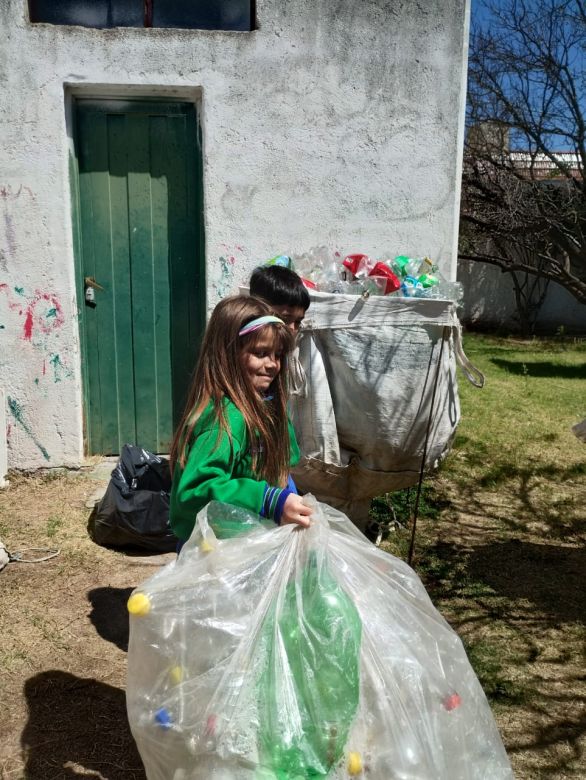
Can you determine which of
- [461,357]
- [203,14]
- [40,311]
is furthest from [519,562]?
[203,14]

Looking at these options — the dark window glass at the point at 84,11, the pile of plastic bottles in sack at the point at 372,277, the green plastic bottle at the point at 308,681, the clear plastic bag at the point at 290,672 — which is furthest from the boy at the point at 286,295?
the dark window glass at the point at 84,11

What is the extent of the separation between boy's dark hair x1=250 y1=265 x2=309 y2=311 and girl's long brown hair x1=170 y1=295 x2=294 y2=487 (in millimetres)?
945

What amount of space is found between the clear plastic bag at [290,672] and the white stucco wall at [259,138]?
2.98 m

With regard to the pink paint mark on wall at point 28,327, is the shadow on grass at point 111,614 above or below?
below

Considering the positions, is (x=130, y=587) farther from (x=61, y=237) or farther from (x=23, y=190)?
(x=23, y=190)

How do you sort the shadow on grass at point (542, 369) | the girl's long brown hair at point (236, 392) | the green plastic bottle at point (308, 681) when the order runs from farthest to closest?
the shadow on grass at point (542, 369), the girl's long brown hair at point (236, 392), the green plastic bottle at point (308, 681)

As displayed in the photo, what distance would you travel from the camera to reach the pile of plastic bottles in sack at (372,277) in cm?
342

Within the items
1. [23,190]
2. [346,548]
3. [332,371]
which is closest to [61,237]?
[23,190]

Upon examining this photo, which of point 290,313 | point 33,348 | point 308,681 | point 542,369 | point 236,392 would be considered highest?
point 290,313

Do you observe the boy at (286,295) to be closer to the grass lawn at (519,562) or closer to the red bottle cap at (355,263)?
the red bottle cap at (355,263)

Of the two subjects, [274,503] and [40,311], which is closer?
[274,503]

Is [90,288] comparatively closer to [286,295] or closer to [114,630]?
[286,295]

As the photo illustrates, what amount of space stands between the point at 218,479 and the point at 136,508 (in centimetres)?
203

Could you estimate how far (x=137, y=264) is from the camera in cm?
468
